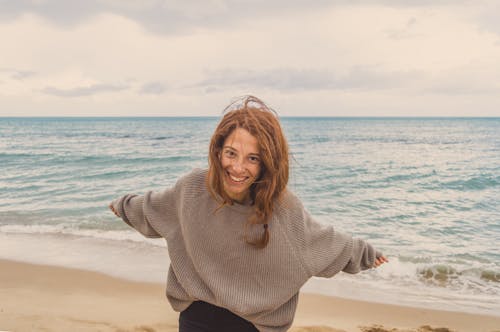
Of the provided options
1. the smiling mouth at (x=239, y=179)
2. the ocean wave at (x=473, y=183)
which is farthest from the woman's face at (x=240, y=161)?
the ocean wave at (x=473, y=183)

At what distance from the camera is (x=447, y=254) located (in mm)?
6969

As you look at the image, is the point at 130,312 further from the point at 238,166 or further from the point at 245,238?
the point at 238,166

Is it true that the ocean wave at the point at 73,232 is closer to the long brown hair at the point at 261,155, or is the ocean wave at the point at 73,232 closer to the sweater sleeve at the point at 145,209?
the sweater sleeve at the point at 145,209

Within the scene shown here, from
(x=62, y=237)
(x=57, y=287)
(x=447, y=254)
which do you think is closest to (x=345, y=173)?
(x=447, y=254)

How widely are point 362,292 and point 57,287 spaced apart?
12.3ft

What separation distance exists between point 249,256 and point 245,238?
0.29 feet

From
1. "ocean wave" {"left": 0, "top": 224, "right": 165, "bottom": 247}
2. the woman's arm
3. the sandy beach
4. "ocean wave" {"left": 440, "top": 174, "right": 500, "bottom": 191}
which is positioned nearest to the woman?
the woman's arm

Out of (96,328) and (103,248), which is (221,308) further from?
(103,248)

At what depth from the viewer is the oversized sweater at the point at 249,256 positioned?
6.22 feet

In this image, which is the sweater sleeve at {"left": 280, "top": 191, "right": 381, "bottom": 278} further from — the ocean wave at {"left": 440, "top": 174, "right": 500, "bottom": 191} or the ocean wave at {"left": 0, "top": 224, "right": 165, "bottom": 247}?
the ocean wave at {"left": 440, "top": 174, "right": 500, "bottom": 191}

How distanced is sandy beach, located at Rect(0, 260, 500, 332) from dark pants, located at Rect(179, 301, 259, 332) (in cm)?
228

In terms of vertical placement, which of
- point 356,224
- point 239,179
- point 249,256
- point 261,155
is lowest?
point 356,224

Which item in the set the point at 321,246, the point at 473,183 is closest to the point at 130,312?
the point at 321,246

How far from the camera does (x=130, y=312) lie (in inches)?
179
